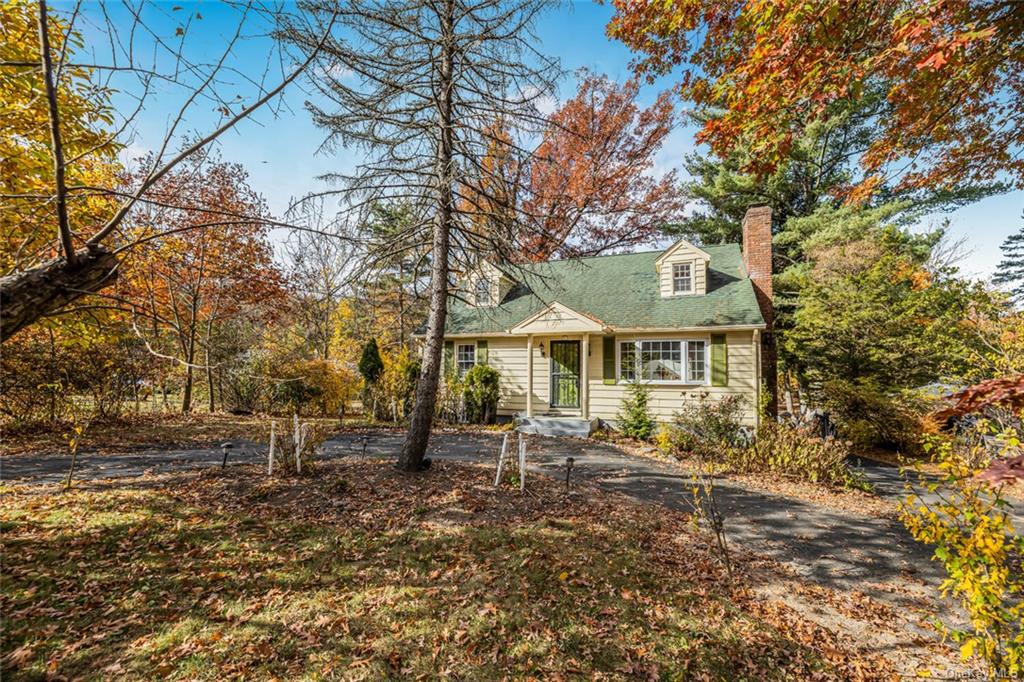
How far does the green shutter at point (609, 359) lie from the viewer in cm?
1266

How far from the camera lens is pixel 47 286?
1979 millimetres

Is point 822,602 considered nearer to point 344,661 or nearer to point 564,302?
point 344,661

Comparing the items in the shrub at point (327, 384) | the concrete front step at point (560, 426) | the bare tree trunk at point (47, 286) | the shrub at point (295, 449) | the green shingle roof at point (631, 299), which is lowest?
the concrete front step at point (560, 426)

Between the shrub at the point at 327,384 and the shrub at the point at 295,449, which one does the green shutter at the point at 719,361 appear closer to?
the shrub at the point at 295,449

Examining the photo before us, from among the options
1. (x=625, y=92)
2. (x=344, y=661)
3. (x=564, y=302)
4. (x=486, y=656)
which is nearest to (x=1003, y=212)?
(x=564, y=302)

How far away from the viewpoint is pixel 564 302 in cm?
1447

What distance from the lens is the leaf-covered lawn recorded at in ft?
9.77

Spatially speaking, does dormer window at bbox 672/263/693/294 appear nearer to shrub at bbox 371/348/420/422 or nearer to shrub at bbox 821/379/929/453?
shrub at bbox 821/379/929/453

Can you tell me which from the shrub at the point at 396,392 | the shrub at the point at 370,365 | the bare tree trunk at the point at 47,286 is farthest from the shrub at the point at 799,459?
the shrub at the point at 370,365

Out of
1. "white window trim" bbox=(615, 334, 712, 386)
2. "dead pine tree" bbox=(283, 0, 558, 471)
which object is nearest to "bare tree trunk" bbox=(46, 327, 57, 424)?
"dead pine tree" bbox=(283, 0, 558, 471)

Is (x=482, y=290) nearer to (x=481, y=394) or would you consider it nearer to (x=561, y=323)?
(x=561, y=323)

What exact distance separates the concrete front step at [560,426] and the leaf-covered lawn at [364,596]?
21.2 feet

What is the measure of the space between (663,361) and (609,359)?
61.8 inches

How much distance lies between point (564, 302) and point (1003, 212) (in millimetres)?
12418
